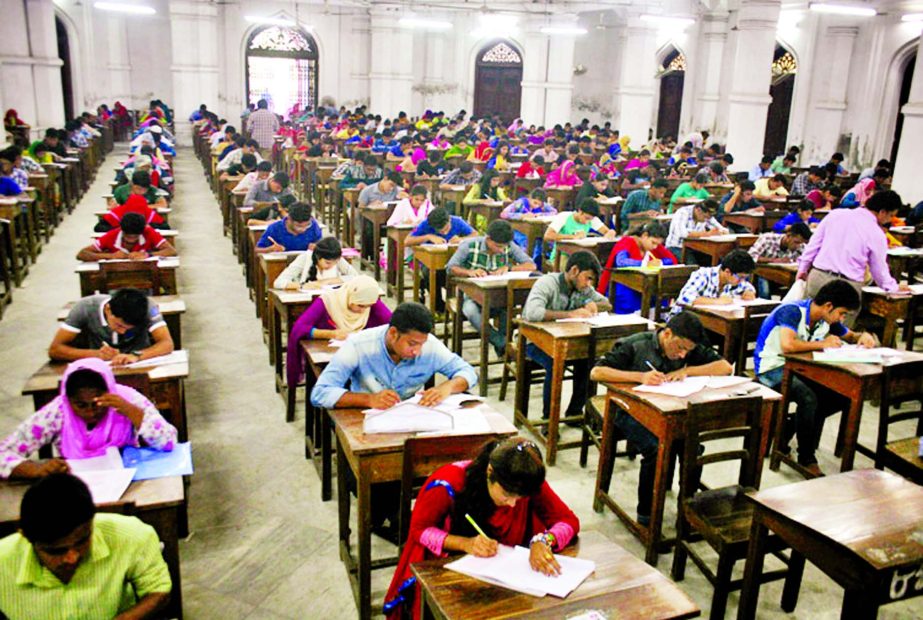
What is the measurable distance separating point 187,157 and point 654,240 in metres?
17.5

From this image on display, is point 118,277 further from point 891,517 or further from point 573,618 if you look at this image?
point 891,517

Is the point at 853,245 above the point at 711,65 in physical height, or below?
below

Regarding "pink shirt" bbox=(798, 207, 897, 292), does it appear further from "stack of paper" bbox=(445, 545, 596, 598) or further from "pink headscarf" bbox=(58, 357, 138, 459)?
"pink headscarf" bbox=(58, 357, 138, 459)

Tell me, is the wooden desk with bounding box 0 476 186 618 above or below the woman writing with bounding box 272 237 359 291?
below

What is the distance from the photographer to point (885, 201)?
637 cm

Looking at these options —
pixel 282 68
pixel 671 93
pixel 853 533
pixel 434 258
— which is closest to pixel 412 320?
pixel 853 533

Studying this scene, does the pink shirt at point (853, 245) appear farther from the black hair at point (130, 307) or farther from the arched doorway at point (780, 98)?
the arched doorway at point (780, 98)

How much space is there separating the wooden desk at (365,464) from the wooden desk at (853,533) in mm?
1167

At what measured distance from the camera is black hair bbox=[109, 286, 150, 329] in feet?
13.8

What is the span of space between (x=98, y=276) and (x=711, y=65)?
19224mm

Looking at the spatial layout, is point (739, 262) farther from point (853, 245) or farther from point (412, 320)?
point (412, 320)

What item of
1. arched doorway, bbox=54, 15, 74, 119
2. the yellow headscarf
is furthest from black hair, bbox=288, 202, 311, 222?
arched doorway, bbox=54, 15, 74, 119

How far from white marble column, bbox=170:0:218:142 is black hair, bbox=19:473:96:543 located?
21356mm

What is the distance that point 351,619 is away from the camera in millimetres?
3582
